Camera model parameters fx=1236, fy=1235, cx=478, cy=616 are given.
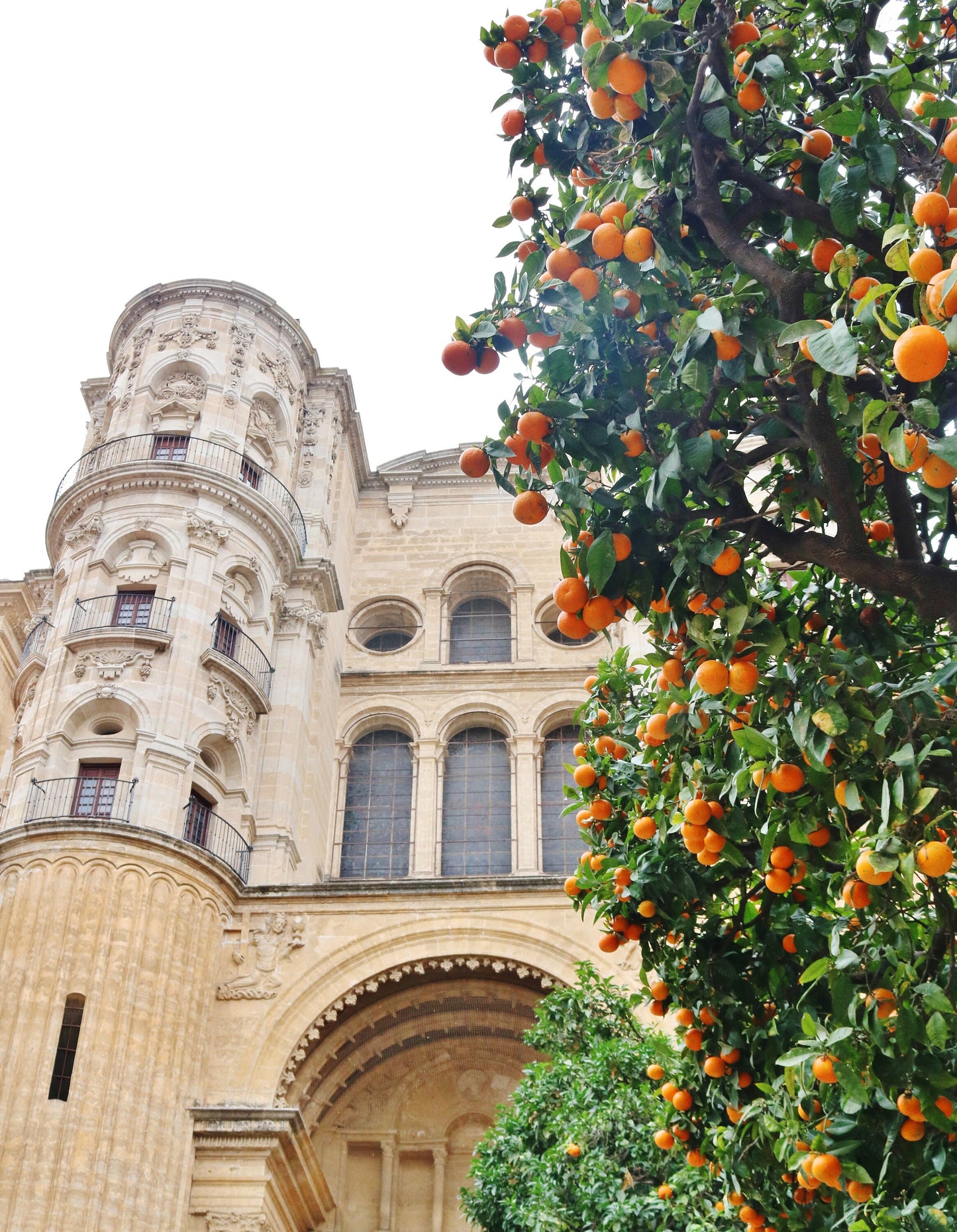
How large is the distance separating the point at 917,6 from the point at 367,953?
1329 cm

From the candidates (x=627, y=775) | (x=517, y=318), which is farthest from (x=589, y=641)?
(x=517, y=318)

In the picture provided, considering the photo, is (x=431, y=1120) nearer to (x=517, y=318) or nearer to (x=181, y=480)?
(x=181, y=480)

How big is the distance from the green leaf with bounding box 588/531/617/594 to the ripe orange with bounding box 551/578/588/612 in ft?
0.36

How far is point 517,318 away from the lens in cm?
494

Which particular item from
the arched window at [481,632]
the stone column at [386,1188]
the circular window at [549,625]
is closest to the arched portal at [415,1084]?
the stone column at [386,1188]

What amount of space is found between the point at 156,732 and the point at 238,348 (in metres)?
8.08

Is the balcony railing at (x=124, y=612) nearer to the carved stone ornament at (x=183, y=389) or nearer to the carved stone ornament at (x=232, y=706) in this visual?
the carved stone ornament at (x=232, y=706)

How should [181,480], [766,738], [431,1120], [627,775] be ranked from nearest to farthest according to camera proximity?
1. [766,738]
2. [627,775]
3. [431,1120]
4. [181,480]

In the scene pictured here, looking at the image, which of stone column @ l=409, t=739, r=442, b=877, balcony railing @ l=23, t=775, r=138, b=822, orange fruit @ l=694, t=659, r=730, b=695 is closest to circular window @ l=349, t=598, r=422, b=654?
stone column @ l=409, t=739, r=442, b=877

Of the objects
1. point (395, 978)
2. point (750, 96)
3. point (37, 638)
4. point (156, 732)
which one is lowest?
point (750, 96)

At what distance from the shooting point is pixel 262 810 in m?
18.3

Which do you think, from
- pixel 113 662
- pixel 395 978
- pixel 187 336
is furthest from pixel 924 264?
pixel 187 336

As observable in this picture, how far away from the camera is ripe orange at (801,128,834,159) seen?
476 cm

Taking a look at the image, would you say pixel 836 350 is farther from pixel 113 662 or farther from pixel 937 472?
→ pixel 113 662
